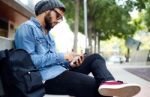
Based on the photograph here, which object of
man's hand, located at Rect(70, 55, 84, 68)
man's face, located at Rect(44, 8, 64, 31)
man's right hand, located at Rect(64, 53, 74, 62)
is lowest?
man's hand, located at Rect(70, 55, 84, 68)

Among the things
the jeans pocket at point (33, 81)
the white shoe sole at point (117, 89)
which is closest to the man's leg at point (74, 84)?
the white shoe sole at point (117, 89)

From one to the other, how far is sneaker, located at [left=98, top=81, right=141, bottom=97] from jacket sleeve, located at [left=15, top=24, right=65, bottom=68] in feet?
1.44

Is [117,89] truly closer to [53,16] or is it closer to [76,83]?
[76,83]

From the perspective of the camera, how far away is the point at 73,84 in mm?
4117

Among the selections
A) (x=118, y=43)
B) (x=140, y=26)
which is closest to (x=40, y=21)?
(x=140, y=26)

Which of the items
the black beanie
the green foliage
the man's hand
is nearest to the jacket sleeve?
the man's hand

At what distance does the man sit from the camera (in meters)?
3.95

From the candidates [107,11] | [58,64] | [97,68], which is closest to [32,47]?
[58,64]

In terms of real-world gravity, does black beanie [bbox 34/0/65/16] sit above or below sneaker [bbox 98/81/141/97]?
above

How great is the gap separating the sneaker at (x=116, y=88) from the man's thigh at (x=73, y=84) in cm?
20

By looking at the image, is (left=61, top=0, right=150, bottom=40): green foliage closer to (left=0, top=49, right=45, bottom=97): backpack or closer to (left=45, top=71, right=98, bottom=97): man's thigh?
(left=45, top=71, right=98, bottom=97): man's thigh

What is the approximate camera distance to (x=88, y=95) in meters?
4.14

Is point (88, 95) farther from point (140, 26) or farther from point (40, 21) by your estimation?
point (140, 26)

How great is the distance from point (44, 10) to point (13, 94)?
3.12 feet
